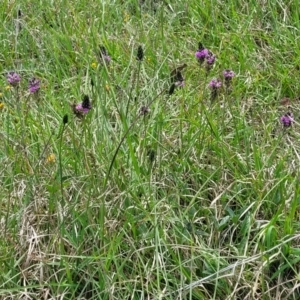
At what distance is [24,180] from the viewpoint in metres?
2.18

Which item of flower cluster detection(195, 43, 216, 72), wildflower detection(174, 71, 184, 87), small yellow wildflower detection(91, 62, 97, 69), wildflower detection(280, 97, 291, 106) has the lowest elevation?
small yellow wildflower detection(91, 62, 97, 69)

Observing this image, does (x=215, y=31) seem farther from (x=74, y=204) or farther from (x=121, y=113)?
(x=74, y=204)

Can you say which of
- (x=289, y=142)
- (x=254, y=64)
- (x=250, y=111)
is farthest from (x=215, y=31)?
(x=289, y=142)

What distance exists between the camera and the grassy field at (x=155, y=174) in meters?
1.86

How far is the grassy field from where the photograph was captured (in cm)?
186

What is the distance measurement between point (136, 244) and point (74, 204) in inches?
8.4

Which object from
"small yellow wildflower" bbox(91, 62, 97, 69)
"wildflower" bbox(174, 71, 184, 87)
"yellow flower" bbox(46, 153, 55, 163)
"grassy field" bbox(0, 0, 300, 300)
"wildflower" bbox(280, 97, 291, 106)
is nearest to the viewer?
"grassy field" bbox(0, 0, 300, 300)

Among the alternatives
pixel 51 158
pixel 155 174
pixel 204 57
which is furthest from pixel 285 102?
pixel 51 158

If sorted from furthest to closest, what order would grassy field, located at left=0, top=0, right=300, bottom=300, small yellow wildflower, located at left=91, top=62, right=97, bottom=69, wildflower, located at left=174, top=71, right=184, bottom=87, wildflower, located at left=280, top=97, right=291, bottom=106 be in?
small yellow wildflower, located at left=91, top=62, right=97, bottom=69 → wildflower, located at left=280, top=97, right=291, bottom=106 → wildflower, located at left=174, top=71, right=184, bottom=87 → grassy field, located at left=0, top=0, right=300, bottom=300

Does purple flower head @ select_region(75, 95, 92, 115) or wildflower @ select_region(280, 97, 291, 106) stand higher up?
purple flower head @ select_region(75, 95, 92, 115)

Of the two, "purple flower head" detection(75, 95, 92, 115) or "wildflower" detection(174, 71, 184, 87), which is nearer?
"purple flower head" detection(75, 95, 92, 115)

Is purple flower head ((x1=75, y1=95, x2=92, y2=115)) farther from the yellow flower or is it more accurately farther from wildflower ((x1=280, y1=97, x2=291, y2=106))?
wildflower ((x1=280, y1=97, x2=291, y2=106))

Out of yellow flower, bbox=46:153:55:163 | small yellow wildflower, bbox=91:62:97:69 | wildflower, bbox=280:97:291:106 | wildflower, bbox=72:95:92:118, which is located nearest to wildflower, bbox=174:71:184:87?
wildflower, bbox=72:95:92:118

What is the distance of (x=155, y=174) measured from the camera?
7.16 feet
